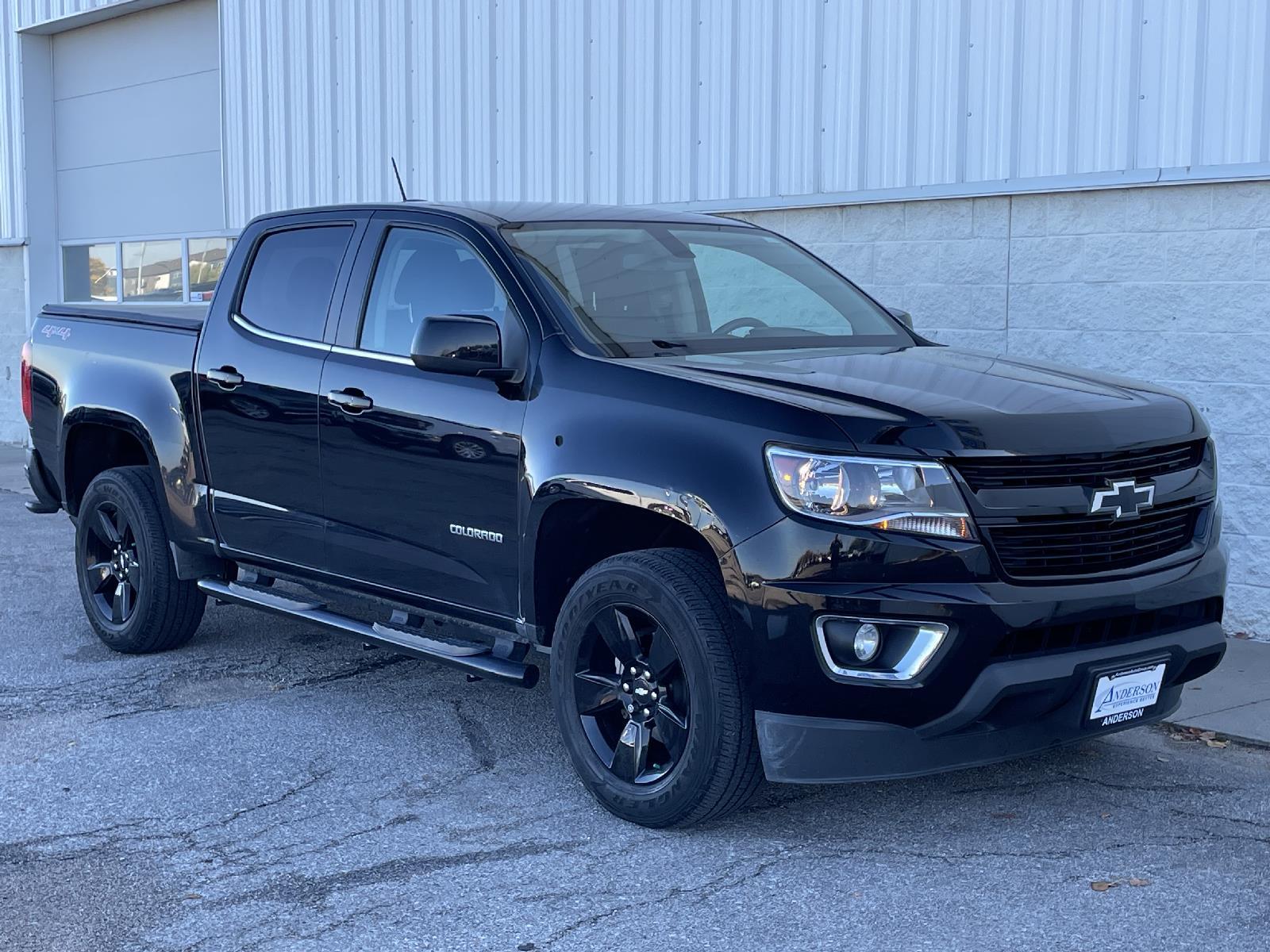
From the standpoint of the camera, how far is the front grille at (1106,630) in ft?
13.9

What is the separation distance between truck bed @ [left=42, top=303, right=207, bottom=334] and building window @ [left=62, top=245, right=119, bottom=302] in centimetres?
914

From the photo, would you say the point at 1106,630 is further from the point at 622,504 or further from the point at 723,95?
the point at 723,95

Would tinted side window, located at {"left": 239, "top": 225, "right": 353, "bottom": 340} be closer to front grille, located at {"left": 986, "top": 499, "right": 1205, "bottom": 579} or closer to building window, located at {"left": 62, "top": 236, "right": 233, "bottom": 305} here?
front grille, located at {"left": 986, "top": 499, "right": 1205, "bottom": 579}

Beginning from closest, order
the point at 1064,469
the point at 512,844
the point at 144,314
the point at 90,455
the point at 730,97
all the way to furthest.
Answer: the point at 1064,469 → the point at 512,844 → the point at 144,314 → the point at 90,455 → the point at 730,97

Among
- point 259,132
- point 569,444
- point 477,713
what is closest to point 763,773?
point 569,444

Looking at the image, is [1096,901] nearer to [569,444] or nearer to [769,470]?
[769,470]

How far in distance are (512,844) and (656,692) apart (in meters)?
0.61

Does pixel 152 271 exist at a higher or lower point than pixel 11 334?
higher

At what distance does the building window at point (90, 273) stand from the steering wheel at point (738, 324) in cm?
1197

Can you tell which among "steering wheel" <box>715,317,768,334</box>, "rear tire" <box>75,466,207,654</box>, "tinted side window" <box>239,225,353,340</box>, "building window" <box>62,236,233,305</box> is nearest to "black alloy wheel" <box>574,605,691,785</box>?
"steering wheel" <box>715,317,768,334</box>

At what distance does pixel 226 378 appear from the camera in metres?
6.20

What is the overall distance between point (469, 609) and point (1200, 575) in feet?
7.62

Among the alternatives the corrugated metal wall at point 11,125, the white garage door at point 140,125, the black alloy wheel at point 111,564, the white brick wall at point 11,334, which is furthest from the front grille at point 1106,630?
the corrugated metal wall at point 11,125

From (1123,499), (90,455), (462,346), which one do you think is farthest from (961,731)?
(90,455)
